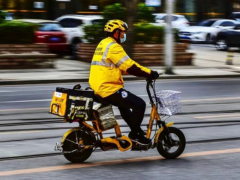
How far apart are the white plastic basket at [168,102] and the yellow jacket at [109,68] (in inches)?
16.7

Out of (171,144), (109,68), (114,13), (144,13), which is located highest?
(109,68)

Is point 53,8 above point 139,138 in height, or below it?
below

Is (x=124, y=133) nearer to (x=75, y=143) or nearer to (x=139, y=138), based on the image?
(x=139, y=138)

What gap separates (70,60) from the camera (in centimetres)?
2623

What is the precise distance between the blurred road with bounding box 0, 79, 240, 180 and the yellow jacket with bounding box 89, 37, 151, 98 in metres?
0.86

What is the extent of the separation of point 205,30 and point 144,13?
10.8 meters

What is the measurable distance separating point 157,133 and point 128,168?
0.65 metres

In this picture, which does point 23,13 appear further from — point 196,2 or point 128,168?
point 128,168

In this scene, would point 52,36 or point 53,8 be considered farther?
point 53,8

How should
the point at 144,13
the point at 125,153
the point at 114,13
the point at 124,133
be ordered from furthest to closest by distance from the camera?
the point at 144,13 → the point at 114,13 → the point at 124,133 → the point at 125,153

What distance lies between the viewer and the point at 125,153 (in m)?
8.11

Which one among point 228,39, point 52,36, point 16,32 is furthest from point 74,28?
point 228,39

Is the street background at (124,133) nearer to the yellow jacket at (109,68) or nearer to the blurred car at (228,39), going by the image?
the yellow jacket at (109,68)

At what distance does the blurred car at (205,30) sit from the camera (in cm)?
3678
